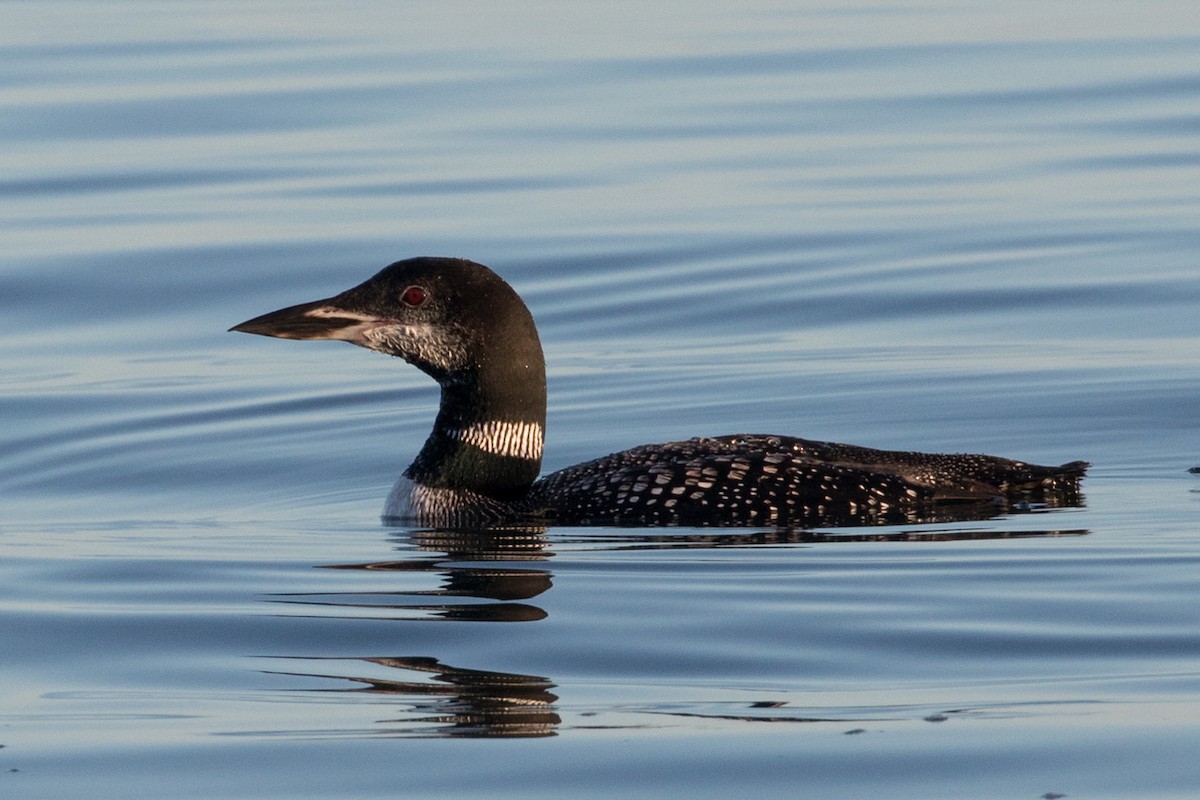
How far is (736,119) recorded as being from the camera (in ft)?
51.6

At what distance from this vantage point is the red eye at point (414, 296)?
746 centimetres

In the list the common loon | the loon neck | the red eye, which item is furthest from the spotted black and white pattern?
the red eye

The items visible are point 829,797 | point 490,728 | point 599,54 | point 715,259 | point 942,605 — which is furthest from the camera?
point 599,54

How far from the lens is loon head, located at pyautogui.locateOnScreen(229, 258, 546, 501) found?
293 inches

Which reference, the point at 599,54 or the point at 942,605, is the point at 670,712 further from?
the point at 599,54

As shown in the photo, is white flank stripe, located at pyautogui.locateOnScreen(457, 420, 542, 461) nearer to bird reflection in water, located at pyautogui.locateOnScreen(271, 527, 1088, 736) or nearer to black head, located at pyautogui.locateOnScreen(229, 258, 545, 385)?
black head, located at pyautogui.locateOnScreen(229, 258, 545, 385)

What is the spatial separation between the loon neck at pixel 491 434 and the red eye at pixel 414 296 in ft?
0.92

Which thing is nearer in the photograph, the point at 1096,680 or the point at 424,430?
the point at 1096,680

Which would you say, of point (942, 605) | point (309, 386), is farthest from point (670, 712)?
point (309, 386)

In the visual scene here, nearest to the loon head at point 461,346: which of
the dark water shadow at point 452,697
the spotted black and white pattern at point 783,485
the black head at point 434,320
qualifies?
the black head at point 434,320

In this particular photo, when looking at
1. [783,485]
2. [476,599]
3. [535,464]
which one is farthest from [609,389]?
[476,599]

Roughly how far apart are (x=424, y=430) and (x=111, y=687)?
4.34 metres

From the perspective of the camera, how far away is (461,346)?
747cm

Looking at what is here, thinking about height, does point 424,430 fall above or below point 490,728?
above
